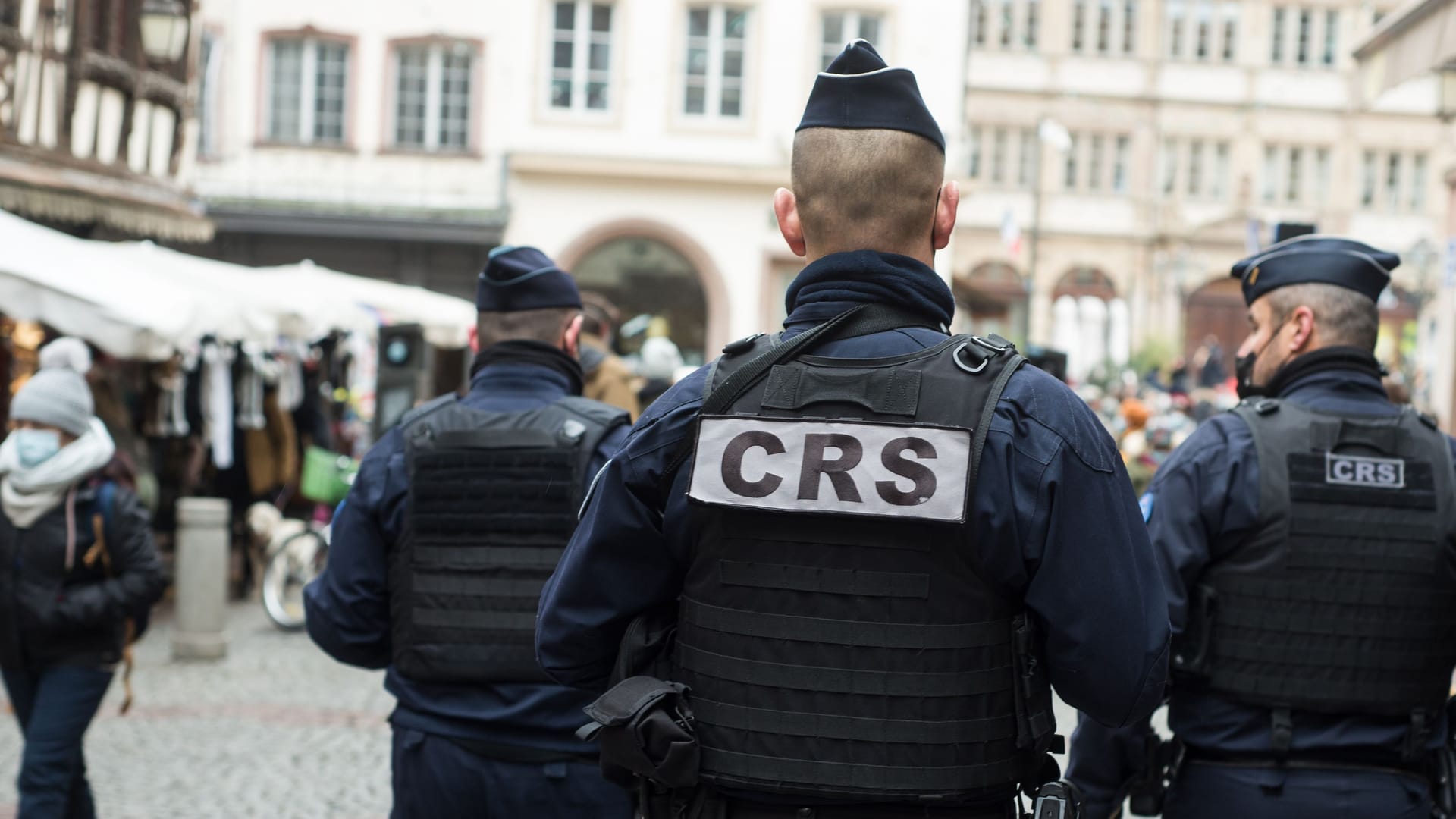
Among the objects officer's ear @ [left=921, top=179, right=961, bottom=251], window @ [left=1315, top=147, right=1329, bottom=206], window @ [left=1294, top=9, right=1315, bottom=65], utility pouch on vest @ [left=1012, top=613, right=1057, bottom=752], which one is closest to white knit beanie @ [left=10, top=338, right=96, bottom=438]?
officer's ear @ [left=921, top=179, right=961, bottom=251]

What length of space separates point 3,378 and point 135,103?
5.03m

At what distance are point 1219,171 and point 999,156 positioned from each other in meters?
6.38

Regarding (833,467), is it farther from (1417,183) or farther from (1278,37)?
(1417,183)

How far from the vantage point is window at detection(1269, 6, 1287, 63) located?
157ft

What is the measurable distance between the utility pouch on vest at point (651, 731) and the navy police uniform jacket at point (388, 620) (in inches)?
49.3

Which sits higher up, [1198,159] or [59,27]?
[1198,159]

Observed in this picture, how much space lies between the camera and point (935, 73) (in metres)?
27.3

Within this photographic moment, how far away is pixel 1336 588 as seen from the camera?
3814 millimetres

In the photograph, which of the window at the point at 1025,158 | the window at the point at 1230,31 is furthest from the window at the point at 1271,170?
the window at the point at 1025,158

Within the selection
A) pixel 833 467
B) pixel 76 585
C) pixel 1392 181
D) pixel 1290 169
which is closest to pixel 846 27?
pixel 76 585

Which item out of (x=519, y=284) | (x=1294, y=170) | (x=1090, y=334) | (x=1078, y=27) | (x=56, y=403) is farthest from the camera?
(x=1078, y=27)

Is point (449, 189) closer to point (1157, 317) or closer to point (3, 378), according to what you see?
point (3, 378)

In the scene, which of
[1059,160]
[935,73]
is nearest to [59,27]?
[935,73]

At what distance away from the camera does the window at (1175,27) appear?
1887 inches
